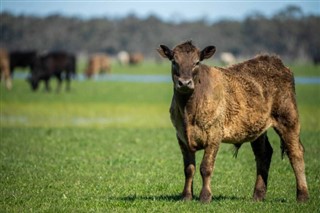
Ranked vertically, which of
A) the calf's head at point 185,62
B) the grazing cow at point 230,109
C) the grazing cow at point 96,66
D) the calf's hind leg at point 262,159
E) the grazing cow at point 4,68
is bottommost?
the grazing cow at point 96,66

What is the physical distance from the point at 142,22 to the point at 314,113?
473ft

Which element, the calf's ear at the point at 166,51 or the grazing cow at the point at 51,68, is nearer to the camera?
the calf's ear at the point at 166,51

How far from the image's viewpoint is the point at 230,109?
11258 millimetres

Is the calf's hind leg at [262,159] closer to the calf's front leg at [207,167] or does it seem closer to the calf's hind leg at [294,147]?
the calf's hind leg at [294,147]

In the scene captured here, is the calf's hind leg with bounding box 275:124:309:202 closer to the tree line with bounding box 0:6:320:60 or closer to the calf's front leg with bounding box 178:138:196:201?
the calf's front leg with bounding box 178:138:196:201

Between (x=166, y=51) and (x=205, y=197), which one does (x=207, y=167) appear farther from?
(x=166, y=51)

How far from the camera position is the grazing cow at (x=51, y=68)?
4669cm

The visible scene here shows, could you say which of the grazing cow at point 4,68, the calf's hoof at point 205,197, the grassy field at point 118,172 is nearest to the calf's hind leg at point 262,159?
the grassy field at point 118,172

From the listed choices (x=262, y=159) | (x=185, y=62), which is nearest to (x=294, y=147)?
(x=262, y=159)

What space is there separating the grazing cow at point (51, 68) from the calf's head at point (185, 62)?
3584 centimetres

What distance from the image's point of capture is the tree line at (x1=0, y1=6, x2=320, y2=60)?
139 meters

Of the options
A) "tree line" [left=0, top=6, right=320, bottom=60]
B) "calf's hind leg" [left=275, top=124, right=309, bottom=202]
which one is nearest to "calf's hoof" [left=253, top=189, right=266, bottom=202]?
"calf's hind leg" [left=275, top=124, right=309, bottom=202]

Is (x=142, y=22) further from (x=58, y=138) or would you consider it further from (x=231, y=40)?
(x=58, y=138)

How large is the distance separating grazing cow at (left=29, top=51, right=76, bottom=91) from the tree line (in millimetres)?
74585
